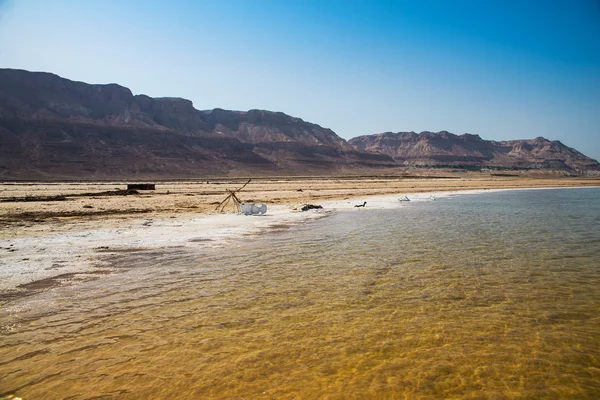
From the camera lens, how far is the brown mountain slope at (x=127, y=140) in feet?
326

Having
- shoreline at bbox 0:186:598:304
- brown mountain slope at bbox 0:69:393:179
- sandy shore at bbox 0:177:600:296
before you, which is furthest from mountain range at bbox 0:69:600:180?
shoreline at bbox 0:186:598:304

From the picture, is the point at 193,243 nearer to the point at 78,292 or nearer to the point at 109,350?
the point at 78,292

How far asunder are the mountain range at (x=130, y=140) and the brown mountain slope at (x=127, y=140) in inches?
9.5

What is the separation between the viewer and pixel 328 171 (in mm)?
136875

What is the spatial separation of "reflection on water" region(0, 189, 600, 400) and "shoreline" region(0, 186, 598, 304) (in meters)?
1.09

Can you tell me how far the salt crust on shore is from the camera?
29.2 feet

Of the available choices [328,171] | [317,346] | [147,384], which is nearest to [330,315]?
[317,346]

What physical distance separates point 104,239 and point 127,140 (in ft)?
403

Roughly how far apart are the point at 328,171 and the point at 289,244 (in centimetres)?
12570

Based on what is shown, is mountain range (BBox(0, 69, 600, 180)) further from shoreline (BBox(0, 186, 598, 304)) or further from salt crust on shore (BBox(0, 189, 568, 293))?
salt crust on shore (BBox(0, 189, 568, 293))

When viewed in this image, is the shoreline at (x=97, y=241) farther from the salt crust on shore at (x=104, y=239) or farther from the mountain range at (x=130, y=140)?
the mountain range at (x=130, y=140)

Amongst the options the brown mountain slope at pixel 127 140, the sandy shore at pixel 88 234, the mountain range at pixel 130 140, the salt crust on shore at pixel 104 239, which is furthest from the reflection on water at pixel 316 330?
the brown mountain slope at pixel 127 140

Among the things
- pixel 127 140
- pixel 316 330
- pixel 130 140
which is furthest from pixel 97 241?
pixel 130 140

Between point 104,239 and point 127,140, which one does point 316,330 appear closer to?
point 104,239
